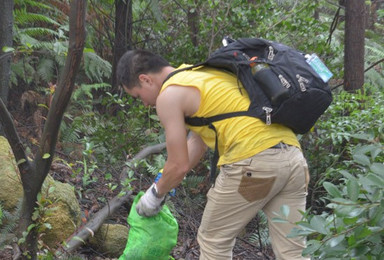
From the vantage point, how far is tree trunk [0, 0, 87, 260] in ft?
8.63

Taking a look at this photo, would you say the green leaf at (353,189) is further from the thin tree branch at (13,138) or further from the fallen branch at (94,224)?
the fallen branch at (94,224)

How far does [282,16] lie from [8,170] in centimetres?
453

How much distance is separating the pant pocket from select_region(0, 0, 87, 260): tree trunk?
108 centimetres

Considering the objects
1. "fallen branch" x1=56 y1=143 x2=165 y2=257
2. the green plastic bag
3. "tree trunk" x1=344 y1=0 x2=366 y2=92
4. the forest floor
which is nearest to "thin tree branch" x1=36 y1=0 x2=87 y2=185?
the green plastic bag

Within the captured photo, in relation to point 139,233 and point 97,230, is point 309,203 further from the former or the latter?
point 139,233

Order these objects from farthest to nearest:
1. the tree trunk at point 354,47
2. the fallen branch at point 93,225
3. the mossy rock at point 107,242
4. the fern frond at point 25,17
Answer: the fern frond at point 25,17 < the tree trunk at point 354,47 < the mossy rock at point 107,242 < the fallen branch at point 93,225

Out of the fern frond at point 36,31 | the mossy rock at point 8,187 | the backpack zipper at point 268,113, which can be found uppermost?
the fern frond at point 36,31

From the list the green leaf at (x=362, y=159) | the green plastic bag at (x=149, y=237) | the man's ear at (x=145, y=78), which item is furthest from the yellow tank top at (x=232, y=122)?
the green leaf at (x=362, y=159)

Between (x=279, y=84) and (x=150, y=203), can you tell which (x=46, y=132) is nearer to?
(x=150, y=203)

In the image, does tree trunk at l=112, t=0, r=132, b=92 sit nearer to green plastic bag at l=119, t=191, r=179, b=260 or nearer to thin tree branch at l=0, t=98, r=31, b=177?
green plastic bag at l=119, t=191, r=179, b=260

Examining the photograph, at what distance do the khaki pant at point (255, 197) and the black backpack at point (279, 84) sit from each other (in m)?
0.20

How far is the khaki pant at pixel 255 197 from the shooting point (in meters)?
2.96

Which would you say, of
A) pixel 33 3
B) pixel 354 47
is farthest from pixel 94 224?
pixel 354 47

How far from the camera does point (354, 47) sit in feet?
22.5
